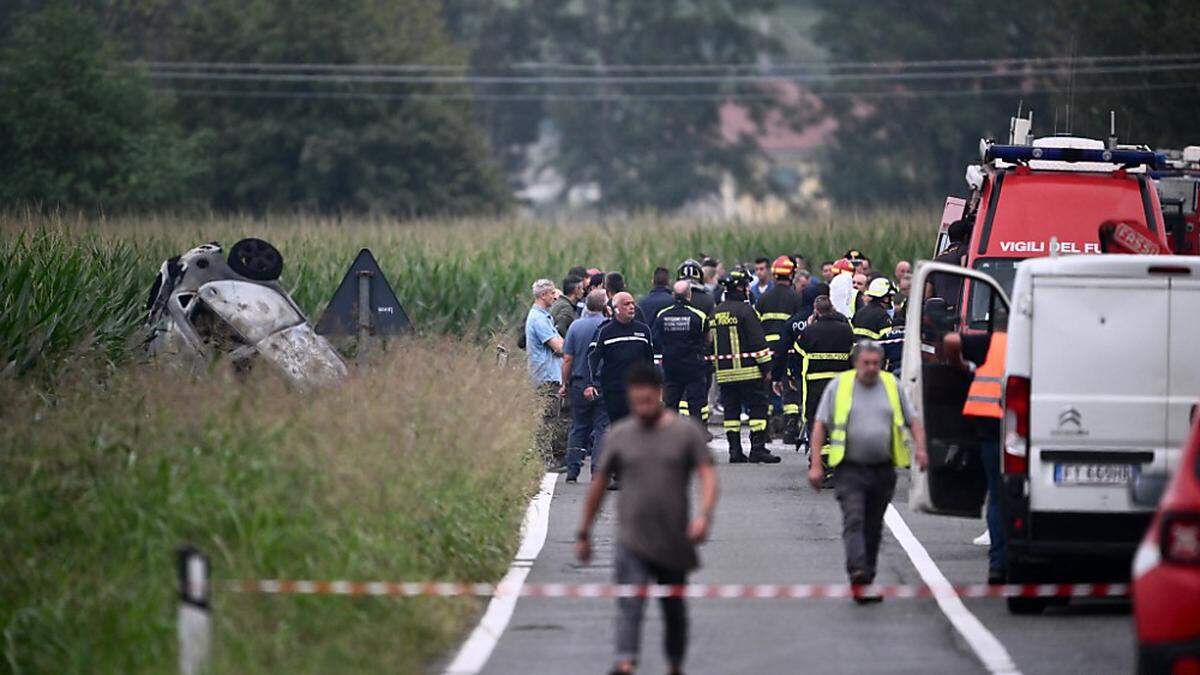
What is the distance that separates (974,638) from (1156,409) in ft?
5.72

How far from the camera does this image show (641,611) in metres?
10.2

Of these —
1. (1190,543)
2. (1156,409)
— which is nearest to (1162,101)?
(1156,409)

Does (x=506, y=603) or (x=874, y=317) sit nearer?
(x=506, y=603)

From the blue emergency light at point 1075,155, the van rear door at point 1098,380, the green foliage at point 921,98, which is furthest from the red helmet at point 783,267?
the green foliage at point 921,98

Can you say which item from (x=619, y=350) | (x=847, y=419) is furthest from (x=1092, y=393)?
(x=619, y=350)

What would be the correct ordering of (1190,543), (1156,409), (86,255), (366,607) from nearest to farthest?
(1190,543)
(366,607)
(1156,409)
(86,255)

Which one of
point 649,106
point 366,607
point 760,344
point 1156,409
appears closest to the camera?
point 366,607

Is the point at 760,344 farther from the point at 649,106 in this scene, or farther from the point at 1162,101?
the point at 649,106

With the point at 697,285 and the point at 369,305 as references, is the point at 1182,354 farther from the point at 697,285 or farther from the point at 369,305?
the point at 697,285

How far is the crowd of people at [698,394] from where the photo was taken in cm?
1027

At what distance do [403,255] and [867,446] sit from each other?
927 inches

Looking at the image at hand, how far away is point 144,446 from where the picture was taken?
42.8ft

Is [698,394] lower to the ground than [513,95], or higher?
lower

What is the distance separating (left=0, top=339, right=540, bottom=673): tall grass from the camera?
10906mm
